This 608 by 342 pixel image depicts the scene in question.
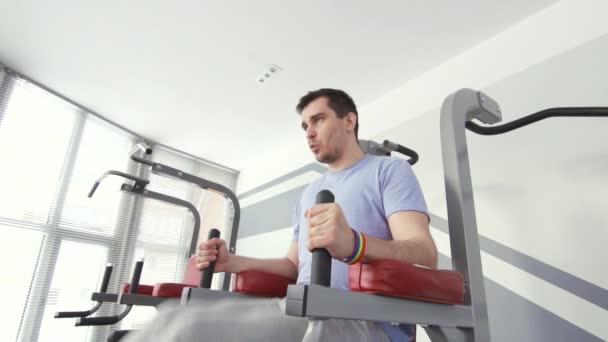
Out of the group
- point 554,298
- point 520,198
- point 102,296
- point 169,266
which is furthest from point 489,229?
point 169,266

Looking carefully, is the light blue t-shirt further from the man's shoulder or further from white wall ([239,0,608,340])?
white wall ([239,0,608,340])

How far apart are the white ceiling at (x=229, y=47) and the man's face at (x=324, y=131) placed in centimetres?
85

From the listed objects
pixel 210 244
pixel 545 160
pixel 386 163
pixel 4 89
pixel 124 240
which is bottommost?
pixel 210 244

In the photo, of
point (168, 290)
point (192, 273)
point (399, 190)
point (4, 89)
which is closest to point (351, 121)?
point (399, 190)

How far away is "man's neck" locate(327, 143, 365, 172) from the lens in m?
1.20

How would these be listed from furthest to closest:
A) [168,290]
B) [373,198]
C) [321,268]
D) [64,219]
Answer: [64,219] → [168,290] → [373,198] → [321,268]

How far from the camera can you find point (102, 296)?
2.00 meters

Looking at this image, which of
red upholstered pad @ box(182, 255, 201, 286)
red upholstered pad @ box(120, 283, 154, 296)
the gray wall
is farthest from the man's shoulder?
red upholstered pad @ box(120, 283, 154, 296)

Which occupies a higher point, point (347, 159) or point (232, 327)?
point (347, 159)

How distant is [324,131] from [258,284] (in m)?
0.54

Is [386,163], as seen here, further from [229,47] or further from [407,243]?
[229,47]

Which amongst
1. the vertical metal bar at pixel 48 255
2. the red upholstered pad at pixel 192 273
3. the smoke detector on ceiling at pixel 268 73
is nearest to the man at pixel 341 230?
the red upholstered pad at pixel 192 273

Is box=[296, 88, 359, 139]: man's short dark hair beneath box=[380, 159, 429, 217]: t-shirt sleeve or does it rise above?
above

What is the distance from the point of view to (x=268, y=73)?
233 centimetres
